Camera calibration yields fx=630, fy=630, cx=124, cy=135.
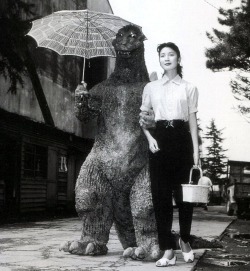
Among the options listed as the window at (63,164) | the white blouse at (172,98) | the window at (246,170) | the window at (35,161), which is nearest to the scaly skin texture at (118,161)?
the white blouse at (172,98)

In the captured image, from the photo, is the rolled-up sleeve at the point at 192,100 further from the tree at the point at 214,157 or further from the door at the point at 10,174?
the tree at the point at 214,157

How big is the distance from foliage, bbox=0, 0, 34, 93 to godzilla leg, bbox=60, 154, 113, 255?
10.8 meters

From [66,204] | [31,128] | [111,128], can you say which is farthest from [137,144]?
[66,204]

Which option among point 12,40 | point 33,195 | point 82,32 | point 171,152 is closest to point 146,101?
point 171,152

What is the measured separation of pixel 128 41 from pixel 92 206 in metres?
1.46

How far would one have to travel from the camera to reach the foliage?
1598 cm

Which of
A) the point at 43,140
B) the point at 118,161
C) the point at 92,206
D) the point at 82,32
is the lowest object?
the point at 92,206

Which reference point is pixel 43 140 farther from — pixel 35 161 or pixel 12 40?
pixel 12 40

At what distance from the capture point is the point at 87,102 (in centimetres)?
540

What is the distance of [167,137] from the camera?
484cm

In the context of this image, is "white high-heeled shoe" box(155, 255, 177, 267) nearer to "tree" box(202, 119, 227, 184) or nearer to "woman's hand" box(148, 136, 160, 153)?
"woman's hand" box(148, 136, 160, 153)

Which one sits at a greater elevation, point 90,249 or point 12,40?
point 12,40

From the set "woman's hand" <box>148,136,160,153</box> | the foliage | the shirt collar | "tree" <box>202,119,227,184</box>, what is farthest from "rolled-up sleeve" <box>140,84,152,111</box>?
"tree" <box>202,119,227,184</box>

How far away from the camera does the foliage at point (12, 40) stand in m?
16.0
